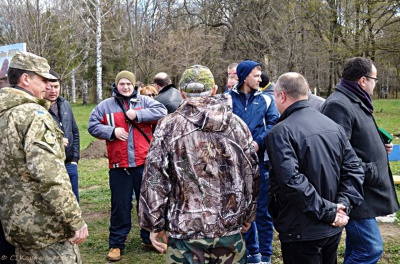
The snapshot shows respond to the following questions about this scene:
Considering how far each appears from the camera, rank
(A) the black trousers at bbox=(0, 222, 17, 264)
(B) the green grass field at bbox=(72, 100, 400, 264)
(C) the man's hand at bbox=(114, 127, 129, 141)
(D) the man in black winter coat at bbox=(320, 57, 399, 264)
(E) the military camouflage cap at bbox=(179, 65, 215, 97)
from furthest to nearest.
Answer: (B) the green grass field at bbox=(72, 100, 400, 264) → (C) the man's hand at bbox=(114, 127, 129, 141) → (D) the man in black winter coat at bbox=(320, 57, 399, 264) → (A) the black trousers at bbox=(0, 222, 17, 264) → (E) the military camouflage cap at bbox=(179, 65, 215, 97)

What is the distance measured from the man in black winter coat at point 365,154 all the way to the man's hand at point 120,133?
222 cm

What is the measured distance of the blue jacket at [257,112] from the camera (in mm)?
4273

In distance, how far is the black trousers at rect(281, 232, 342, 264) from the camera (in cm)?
284

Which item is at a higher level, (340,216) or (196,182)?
(196,182)

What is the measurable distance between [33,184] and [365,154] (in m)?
2.55

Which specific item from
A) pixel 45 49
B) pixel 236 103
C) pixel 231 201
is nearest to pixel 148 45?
pixel 45 49

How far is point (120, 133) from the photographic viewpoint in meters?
4.55

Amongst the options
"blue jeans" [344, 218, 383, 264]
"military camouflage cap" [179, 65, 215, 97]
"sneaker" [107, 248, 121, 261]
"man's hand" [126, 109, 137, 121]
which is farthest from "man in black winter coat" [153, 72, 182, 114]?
"blue jeans" [344, 218, 383, 264]

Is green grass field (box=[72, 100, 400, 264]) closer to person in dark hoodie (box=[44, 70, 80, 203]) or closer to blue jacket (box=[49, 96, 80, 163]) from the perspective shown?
person in dark hoodie (box=[44, 70, 80, 203])

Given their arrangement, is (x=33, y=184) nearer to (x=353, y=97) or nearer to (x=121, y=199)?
(x=121, y=199)

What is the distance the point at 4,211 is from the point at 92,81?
115 feet

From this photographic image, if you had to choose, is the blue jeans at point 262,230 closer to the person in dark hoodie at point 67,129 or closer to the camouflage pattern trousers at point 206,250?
the camouflage pattern trousers at point 206,250

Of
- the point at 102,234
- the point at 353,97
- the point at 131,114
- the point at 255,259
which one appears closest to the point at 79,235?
the point at 131,114

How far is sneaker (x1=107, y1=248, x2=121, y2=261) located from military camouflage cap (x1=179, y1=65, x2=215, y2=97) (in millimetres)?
2613
